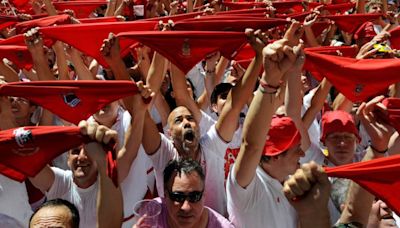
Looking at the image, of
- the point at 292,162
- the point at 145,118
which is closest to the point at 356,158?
the point at 292,162

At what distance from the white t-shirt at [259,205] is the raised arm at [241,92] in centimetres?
56

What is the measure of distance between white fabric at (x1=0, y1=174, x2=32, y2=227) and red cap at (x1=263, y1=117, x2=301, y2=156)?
144 centimetres

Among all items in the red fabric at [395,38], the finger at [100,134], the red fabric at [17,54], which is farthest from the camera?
the red fabric at [395,38]

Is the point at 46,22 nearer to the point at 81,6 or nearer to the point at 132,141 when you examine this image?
the point at 81,6

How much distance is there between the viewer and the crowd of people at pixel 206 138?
270 cm

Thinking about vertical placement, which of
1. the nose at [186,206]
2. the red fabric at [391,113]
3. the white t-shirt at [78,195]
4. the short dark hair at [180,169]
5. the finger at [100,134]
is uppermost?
the finger at [100,134]

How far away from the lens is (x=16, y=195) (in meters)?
3.47

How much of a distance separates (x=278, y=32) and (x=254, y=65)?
3.03m

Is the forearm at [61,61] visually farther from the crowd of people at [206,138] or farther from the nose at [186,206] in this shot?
the nose at [186,206]

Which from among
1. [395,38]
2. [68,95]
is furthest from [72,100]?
[395,38]

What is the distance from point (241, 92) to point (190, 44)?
2.57ft

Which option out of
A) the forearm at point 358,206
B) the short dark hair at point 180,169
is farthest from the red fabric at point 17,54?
the forearm at point 358,206

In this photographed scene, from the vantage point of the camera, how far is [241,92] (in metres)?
3.42

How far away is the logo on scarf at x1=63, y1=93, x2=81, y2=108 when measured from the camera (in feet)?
12.0
